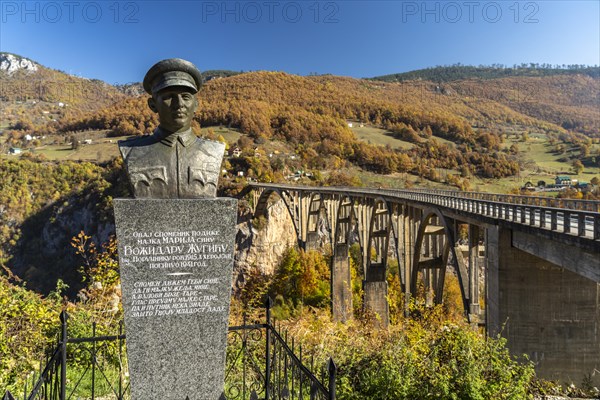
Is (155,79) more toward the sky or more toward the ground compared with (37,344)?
more toward the sky

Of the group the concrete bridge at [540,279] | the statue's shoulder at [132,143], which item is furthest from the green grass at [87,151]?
the statue's shoulder at [132,143]

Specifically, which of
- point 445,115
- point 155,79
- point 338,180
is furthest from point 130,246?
point 445,115

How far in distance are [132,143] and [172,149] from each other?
0.54 metres

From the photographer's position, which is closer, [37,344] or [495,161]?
[37,344]

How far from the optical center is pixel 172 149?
5.38 m

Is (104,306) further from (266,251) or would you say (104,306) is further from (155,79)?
(266,251)

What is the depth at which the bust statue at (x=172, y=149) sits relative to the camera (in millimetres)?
5139

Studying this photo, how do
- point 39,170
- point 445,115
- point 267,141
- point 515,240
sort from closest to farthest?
point 515,240 < point 39,170 < point 267,141 < point 445,115

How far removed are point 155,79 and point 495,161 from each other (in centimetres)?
9366

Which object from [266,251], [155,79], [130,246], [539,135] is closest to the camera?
[130,246]

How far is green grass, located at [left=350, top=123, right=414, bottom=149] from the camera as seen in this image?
105375 mm

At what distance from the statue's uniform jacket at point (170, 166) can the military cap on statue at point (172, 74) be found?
2.10 ft

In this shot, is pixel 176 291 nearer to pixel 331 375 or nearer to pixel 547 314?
pixel 331 375

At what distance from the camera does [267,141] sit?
9775cm
